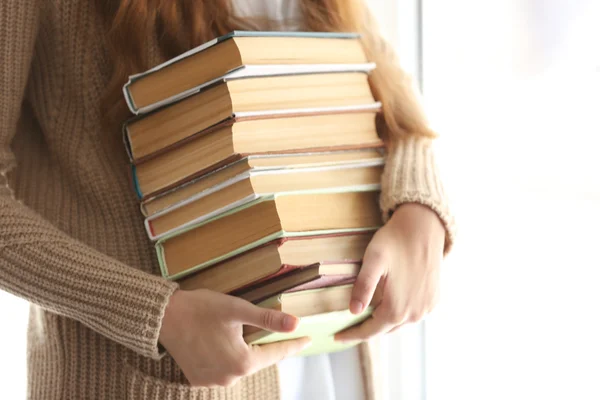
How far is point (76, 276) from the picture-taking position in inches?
26.6

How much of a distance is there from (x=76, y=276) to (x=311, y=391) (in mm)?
328

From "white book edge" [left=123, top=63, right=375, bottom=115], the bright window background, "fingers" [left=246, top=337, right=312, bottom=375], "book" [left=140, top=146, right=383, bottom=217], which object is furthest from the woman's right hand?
the bright window background

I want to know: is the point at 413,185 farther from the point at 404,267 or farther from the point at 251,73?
the point at 251,73

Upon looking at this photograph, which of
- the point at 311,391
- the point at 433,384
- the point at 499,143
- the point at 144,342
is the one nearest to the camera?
the point at 144,342

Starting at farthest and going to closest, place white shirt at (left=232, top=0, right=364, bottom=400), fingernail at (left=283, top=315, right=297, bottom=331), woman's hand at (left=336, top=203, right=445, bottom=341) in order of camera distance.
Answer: white shirt at (left=232, top=0, right=364, bottom=400), woman's hand at (left=336, top=203, right=445, bottom=341), fingernail at (left=283, top=315, right=297, bottom=331)

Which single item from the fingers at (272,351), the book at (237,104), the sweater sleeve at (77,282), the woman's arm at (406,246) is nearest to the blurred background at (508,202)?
the woman's arm at (406,246)

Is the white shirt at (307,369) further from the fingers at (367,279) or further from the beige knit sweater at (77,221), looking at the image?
the fingers at (367,279)

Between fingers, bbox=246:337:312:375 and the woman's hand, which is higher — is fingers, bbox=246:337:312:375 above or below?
below

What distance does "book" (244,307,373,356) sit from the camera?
643 mm

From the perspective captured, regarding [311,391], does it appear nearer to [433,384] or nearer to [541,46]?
[433,384]

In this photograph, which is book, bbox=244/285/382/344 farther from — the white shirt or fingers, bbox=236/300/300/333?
the white shirt

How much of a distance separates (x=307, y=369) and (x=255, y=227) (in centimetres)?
25

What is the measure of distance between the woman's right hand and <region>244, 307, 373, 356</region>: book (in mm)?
12

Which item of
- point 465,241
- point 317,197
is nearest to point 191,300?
point 317,197
